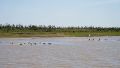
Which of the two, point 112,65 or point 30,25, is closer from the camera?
point 112,65

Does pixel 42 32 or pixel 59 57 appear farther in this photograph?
pixel 42 32

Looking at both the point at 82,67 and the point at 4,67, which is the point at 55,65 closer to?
the point at 82,67

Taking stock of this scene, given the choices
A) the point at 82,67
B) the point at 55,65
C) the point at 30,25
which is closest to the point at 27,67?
the point at 55,65

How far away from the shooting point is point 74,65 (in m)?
16.5

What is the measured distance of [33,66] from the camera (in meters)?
16.2

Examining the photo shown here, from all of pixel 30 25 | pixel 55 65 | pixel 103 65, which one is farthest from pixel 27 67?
pixel 30 25

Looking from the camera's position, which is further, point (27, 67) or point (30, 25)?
point (30, 25)

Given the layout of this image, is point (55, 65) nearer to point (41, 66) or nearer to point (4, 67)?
point (41, 66)

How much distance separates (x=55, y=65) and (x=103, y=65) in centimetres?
270

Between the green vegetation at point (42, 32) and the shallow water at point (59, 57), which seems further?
the green vegetation at point (42, 32)

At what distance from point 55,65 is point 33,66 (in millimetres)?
1261

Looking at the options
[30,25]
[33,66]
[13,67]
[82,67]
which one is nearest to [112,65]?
[82,67]

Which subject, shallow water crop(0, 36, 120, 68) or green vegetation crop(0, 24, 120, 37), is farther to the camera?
green vegetation crop(0, 24, 120, 37)

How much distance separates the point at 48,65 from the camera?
16.6 m
